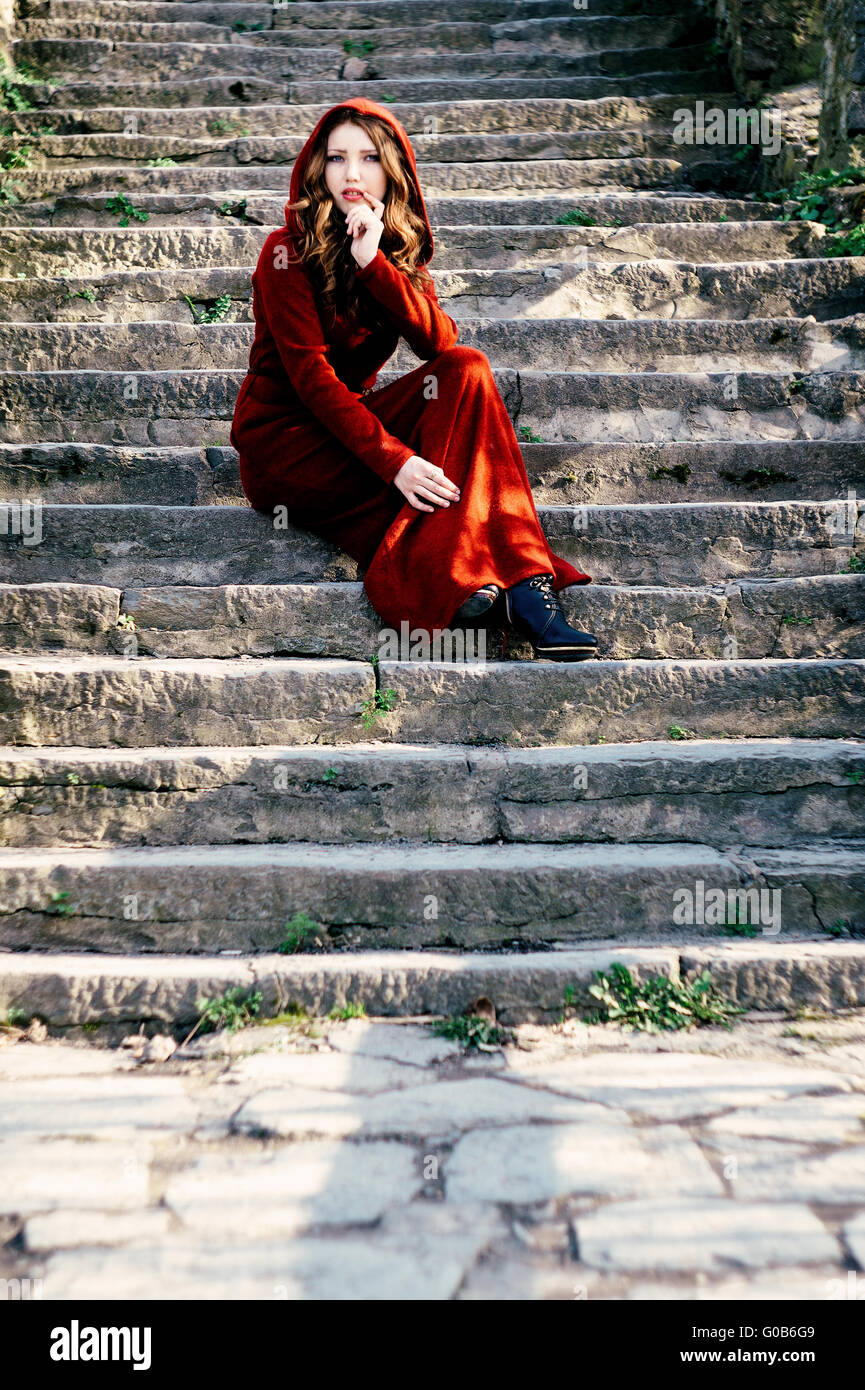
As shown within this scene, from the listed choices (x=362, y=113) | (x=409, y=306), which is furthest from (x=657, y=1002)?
(x=362, y=113)

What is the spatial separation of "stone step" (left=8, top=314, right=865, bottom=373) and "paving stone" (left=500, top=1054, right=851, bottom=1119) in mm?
2608

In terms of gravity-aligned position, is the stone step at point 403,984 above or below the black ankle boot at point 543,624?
below

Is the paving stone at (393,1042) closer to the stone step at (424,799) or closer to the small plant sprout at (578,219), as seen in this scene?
the stone step at (424,799)

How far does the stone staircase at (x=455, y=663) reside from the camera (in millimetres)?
1966

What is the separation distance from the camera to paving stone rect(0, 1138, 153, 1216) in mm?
1321

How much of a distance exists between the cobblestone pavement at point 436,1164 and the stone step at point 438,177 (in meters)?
4.13

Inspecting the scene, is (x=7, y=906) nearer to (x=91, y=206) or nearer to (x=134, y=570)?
(x=134, y=570)

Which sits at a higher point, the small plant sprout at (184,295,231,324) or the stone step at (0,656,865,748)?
the small plant sprout at (184,295,231,324)

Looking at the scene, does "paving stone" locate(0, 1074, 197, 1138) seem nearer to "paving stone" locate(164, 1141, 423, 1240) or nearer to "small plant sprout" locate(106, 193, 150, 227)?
"paving stone" locate(164, 1141, 423, 1240)

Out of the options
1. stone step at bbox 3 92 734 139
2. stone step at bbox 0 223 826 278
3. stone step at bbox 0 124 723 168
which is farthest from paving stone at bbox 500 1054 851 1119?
stone step at bbox 3 92 734 139

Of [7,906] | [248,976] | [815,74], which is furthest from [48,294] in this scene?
[815,74]

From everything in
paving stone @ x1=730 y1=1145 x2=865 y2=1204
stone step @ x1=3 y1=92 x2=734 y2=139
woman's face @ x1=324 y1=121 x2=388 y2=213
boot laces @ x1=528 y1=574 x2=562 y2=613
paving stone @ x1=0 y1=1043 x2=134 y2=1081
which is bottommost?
paving stone @ x1=0 y1=1043 x2=134 y2=1081

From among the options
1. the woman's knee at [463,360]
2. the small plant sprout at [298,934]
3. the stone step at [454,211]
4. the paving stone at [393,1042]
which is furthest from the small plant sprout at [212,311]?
the paving stone at [393,1042]
